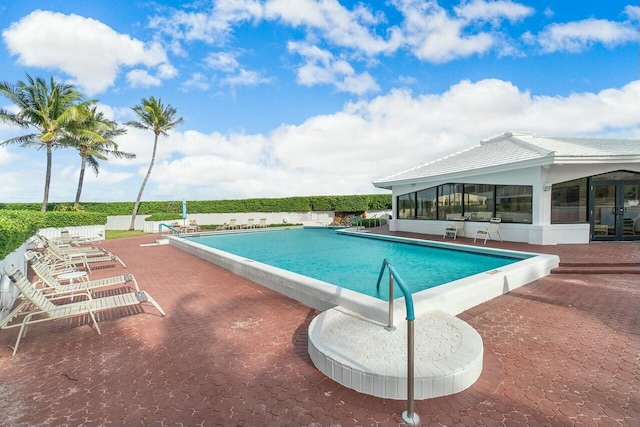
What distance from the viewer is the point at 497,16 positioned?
41.1 ft

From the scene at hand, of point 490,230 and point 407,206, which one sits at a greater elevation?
point 407,206

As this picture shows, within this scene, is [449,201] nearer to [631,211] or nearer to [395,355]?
[631,211]

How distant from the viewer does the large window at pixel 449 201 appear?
49.6ft

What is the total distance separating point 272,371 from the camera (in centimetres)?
353

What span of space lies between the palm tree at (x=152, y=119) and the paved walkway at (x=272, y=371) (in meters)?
26.3

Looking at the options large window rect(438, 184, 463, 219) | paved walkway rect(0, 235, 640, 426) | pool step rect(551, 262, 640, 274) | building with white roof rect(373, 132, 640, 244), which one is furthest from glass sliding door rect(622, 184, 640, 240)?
paved walkway rect(0, 235, 640, 426)

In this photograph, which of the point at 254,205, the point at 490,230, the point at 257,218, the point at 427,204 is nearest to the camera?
the point at 490,230

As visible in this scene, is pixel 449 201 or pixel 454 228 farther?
pixel 449 201

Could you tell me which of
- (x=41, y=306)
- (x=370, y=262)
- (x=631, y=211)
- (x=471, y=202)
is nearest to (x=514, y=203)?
(x=471, y=202)

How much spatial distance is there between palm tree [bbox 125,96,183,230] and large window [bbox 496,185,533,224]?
91.2 feet

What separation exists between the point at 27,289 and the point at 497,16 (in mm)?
16996

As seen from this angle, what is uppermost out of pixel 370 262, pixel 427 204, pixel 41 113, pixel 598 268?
pixel 41 113

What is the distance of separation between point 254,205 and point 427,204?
1920cm

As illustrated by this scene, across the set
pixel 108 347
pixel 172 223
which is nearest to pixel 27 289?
pixel 108 347
